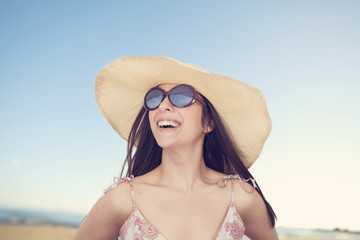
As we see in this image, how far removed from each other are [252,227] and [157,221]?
1051mm

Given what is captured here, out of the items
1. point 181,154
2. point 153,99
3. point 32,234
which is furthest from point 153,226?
point 32,234

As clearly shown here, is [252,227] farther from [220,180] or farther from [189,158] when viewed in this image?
[189,158]

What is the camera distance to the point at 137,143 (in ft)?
12.2

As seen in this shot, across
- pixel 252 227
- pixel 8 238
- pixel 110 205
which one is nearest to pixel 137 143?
pixel 110 205

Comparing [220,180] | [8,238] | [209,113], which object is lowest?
[8,238]

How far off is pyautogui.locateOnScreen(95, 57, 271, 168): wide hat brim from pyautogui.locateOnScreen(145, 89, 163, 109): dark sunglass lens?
0.16 metres

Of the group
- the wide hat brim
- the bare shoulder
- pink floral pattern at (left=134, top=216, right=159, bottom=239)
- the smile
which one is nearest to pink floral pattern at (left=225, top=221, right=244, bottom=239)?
the bare shoulder

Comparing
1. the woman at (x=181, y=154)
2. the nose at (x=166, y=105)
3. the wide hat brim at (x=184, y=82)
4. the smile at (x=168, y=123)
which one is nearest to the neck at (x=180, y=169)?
the woman at (x=181, y=154)

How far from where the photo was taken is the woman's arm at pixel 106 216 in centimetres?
313

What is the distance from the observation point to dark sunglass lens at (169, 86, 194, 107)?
3184 mm

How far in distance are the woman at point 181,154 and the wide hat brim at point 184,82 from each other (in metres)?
0.01

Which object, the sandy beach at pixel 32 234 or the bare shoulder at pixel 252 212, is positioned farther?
the sandy beach at pixel 32 234

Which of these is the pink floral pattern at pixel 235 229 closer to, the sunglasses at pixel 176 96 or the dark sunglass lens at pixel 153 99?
the sunglasses at pixel 176 96

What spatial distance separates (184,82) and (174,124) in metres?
0.45
